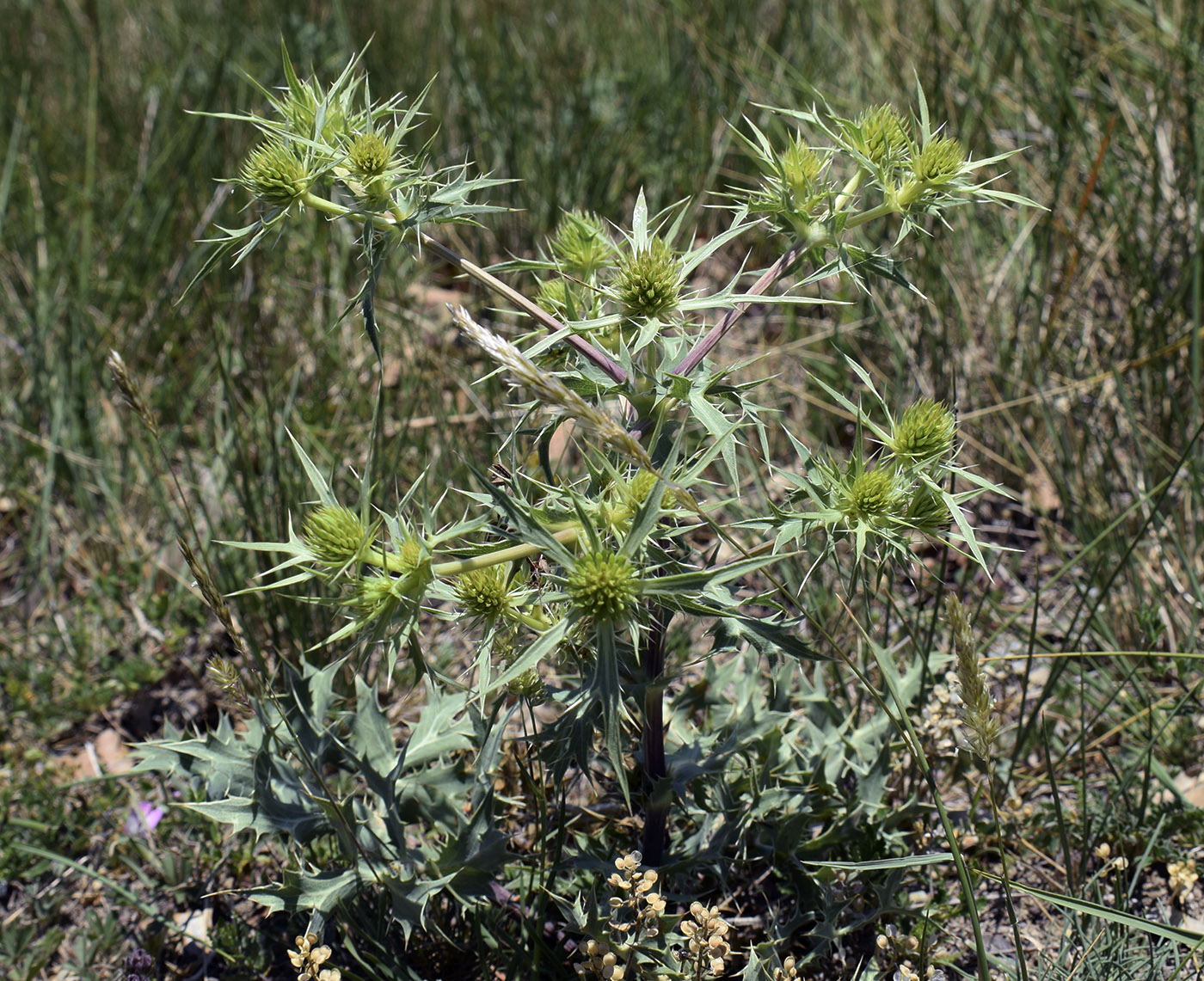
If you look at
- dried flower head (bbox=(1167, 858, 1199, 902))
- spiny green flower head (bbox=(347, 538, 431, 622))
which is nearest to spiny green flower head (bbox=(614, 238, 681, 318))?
spiny green flower head (bbox=(347, 538, 431, 622))

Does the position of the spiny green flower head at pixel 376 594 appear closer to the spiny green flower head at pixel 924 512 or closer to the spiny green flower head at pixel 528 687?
the spiny green flower head at pixel 528 687

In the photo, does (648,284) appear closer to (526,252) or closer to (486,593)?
(486,593)

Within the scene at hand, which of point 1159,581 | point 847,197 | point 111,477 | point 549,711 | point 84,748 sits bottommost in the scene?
→ point 84,748

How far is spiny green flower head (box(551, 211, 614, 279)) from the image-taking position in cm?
148

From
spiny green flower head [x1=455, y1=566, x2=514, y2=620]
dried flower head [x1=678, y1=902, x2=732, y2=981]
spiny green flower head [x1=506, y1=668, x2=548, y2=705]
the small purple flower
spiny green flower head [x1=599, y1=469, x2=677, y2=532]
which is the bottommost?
the small purple flower

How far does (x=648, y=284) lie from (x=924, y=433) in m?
0.43

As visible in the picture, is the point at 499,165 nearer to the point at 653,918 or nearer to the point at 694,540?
→ the point at 694,540

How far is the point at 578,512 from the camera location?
114cm

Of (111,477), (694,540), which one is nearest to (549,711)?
(694,540)

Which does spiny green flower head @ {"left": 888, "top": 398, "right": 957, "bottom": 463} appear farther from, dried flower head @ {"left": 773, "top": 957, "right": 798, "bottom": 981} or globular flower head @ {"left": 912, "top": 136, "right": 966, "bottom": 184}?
dried flower head @ {"left": 773, "top": 957, "right": 798, "bottom": 981}

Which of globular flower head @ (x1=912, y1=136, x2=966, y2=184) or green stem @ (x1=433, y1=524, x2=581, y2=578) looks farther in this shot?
globular flower head @ (x1=912, y1=136, x2=966, y2=184)

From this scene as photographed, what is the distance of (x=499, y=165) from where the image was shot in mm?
3510

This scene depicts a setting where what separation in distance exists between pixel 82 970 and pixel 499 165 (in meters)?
2.76

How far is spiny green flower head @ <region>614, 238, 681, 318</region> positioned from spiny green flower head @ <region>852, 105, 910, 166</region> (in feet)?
1.09
